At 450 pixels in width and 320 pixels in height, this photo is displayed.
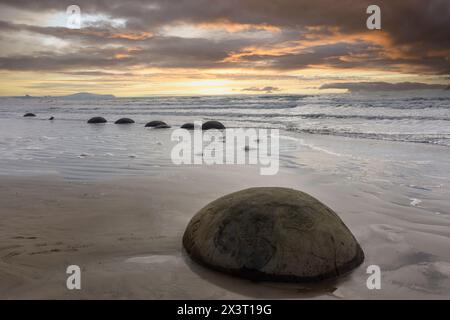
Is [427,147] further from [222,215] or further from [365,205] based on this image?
[222,215]

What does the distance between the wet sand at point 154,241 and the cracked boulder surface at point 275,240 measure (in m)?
0.10

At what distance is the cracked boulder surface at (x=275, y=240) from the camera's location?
3205 millimetres

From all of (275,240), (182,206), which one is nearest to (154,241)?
(182,206)

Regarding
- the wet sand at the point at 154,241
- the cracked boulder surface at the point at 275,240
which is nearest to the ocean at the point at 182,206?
the wet sand at the point at 154,241

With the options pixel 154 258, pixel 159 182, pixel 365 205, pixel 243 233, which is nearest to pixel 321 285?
pixel 243 233

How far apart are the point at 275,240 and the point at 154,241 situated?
1.39 meters

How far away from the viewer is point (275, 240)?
3258mm

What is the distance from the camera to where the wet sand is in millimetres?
3086

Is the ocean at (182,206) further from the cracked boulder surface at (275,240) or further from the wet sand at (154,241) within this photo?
the cracked boulder surface at (275,240)

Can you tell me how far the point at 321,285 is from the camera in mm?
3154

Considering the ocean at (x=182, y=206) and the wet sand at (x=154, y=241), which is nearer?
the wet sand at (x=154, y=241)

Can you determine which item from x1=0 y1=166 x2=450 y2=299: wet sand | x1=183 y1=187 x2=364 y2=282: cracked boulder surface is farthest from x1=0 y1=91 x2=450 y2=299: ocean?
x1=183 y1=187 x2=364 y2=282: cracked boulder surface

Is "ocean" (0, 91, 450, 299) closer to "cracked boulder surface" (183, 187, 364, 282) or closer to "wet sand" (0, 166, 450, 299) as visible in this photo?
"wet sand" (0, 166, 450, 299)
